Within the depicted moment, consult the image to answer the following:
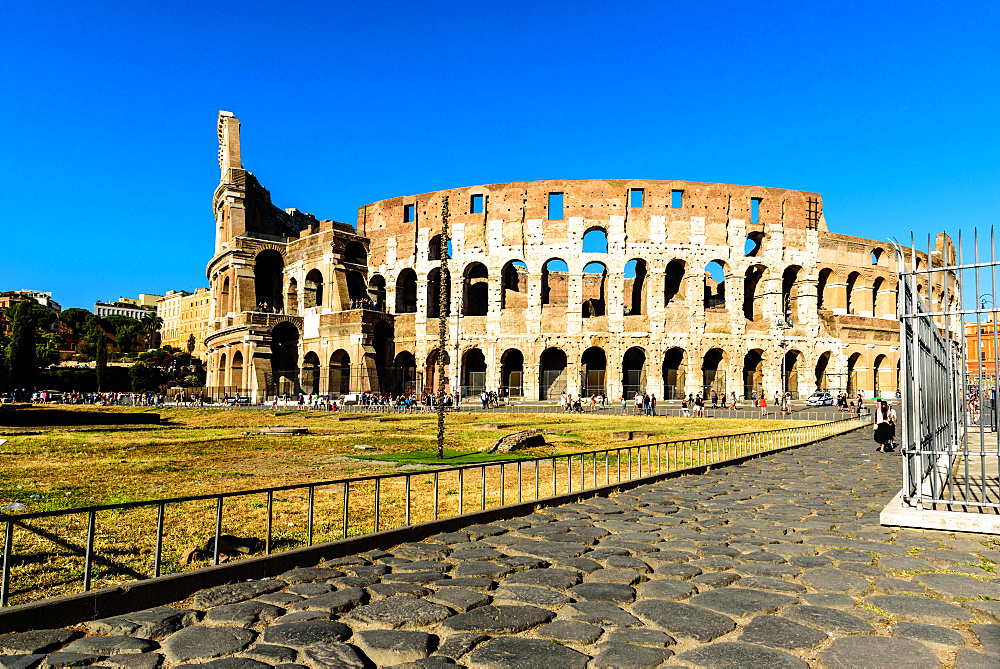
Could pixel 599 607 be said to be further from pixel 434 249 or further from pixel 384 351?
pixel 434 249

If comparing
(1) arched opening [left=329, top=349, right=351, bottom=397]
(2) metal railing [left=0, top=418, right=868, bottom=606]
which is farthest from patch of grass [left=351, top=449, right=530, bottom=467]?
(1) arched opening [left=329, top=349, right=351, bottom=397]

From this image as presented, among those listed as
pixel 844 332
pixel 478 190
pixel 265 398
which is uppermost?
pixel 478 190

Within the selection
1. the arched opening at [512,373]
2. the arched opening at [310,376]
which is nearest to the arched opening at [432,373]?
the arched opening at [512,373]

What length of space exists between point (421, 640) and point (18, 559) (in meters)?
3.90

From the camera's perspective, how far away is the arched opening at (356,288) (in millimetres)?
41062

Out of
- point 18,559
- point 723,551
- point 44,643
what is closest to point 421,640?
point 44,643

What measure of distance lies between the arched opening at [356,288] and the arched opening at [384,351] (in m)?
2.42

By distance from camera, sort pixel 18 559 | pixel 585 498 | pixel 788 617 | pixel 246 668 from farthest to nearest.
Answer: pixel 585 498, pixel 18 559, pixel 788 617, pixel 246 668

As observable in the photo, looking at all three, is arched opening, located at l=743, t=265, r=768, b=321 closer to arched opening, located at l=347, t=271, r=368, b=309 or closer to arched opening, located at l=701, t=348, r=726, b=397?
arched opening, located at l=701, t=348, r=726, b=397

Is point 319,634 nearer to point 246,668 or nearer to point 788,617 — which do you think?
point 246,668

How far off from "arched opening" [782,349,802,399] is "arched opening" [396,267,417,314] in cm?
2241

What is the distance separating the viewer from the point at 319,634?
10.5ft

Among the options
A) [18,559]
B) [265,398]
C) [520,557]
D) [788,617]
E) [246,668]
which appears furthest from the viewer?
[265,398]

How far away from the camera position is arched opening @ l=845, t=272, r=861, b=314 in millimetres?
40688
